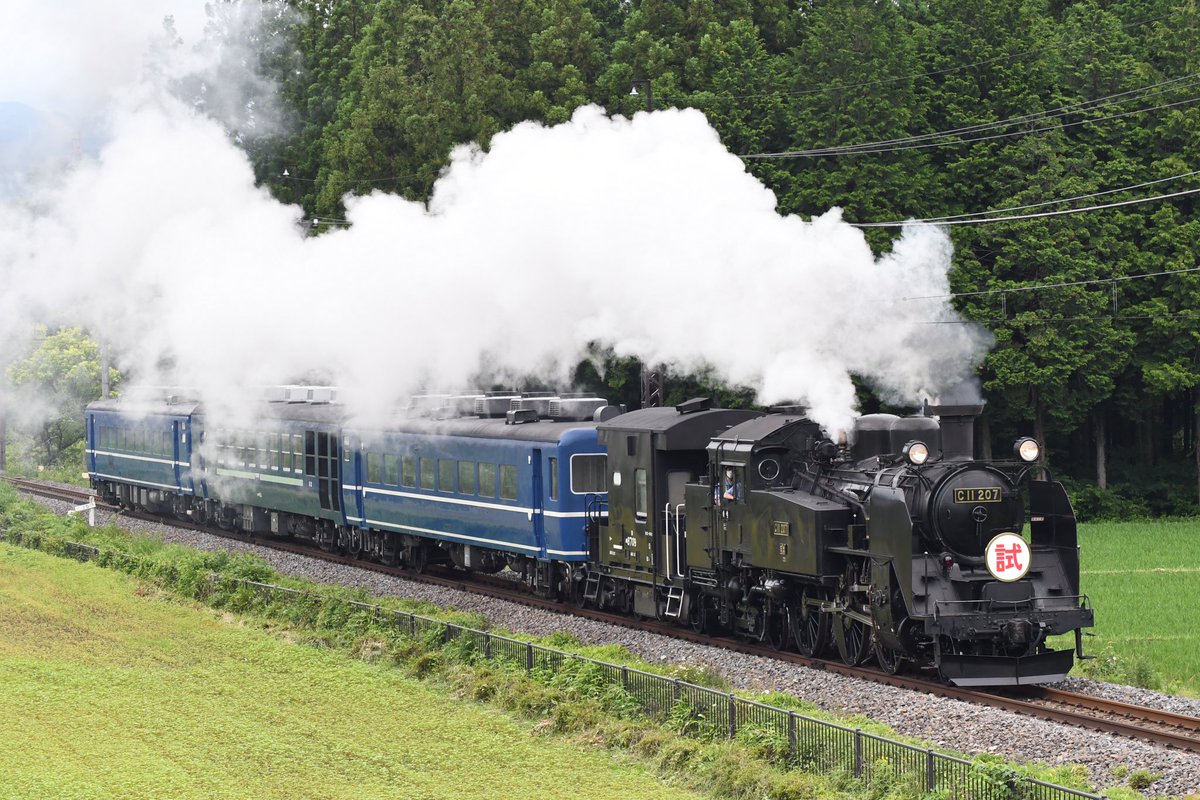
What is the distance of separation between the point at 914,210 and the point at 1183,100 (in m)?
9.09

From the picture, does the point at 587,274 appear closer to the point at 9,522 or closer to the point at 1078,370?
the point at 9,522

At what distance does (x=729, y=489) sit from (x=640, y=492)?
9.16 feet

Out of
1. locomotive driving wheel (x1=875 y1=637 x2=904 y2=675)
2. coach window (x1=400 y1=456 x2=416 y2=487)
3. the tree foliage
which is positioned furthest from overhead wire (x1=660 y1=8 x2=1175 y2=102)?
the tree foliage

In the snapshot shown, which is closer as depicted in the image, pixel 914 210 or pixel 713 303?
pixel 713 303

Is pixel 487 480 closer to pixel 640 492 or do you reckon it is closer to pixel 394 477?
pixel 394 477

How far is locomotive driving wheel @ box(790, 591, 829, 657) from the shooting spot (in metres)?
20.0

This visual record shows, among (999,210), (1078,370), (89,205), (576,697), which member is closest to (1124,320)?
(1078,370)

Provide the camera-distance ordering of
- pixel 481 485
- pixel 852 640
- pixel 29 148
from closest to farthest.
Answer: pixel 852 640
pixel 481 485
pixel 29 148

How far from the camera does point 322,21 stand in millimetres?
67250

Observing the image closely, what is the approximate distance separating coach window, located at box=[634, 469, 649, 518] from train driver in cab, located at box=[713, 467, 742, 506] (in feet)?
7.19

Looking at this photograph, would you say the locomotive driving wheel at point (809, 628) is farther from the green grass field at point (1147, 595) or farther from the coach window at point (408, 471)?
the coach window at point (408, 471)

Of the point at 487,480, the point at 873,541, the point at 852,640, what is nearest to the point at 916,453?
the point at 873,541

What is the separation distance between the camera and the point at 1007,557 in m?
17.7

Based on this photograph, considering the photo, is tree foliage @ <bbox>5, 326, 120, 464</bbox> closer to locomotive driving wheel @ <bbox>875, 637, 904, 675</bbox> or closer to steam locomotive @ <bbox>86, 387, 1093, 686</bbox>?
steam locomotive @ <bbox>86, 387, 1093, 686</bbox>
